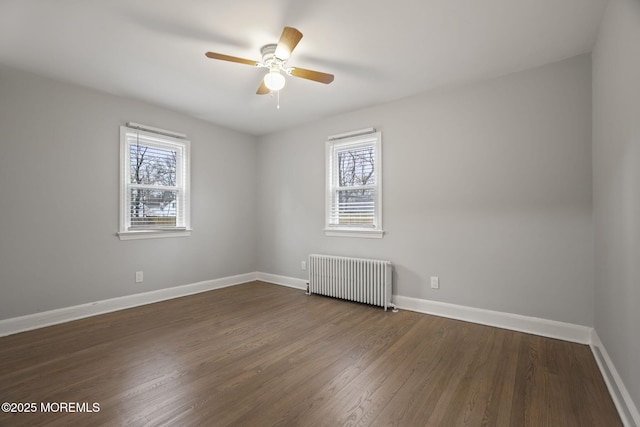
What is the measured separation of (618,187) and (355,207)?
267cm

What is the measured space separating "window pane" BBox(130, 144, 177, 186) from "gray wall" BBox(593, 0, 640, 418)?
15.1 feet

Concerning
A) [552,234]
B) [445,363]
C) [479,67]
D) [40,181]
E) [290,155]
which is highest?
[479,67]

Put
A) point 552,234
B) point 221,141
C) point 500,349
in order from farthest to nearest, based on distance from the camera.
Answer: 1. point 221,141
2. point 552,234
3. point 500,349

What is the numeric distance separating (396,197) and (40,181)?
3.92m

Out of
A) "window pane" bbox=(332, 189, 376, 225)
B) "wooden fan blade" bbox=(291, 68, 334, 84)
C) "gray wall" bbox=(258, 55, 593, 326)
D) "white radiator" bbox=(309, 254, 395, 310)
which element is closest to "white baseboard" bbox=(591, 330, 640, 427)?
"gray wall" bbox=(258, 55, 593, 326)

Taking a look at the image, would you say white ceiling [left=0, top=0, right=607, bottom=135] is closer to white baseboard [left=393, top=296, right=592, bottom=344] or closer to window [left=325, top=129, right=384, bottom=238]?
window [left=325, top=129, right=384, bottom=238]

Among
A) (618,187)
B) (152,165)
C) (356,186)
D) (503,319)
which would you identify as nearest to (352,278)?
(356,186)

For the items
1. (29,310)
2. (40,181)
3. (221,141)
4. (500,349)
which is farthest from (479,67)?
(29,310)

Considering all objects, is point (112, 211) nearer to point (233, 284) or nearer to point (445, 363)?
point (233, 284)

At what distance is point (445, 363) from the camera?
7.48ft

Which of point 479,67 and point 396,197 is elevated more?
point 479,67

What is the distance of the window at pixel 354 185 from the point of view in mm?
3885

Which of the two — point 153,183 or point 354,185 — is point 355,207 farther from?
point 153,183

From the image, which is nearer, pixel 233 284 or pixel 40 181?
pixel 40 181
